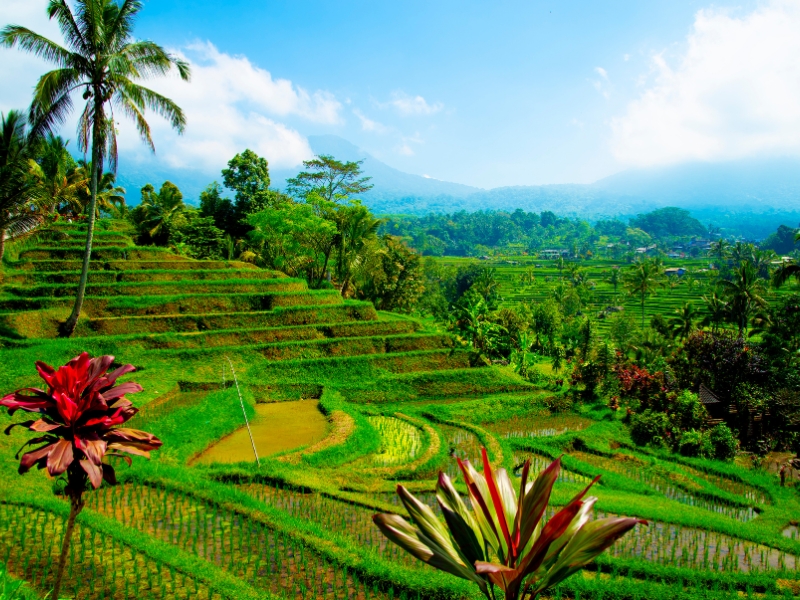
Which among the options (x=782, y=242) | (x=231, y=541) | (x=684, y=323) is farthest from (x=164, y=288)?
(x=782, y=242)

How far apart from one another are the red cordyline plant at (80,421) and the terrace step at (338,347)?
13659 mm

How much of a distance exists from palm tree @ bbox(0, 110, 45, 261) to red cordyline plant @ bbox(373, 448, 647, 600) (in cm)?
1639

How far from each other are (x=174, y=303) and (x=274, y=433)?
332 inches

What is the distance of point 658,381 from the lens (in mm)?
14820

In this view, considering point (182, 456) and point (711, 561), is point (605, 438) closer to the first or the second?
point (711, 561)

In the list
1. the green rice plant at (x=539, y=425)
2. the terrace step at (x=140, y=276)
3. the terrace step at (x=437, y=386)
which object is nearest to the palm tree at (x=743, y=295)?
the terrace step at (x=437, y=386)

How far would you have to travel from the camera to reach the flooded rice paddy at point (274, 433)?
36.0 feet

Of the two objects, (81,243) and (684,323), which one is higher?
(81,243)

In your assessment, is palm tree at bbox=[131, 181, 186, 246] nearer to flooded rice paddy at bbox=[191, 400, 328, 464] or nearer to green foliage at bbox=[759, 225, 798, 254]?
flooded rice paddy at bbox=[191, 400, 328, 464]

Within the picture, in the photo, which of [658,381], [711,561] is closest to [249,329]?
[658,381]

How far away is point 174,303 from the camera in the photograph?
1877 centimetres

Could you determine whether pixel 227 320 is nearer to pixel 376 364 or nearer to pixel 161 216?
pixel 376 364

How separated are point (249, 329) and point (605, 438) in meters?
11.5

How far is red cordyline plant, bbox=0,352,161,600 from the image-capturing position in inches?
123
